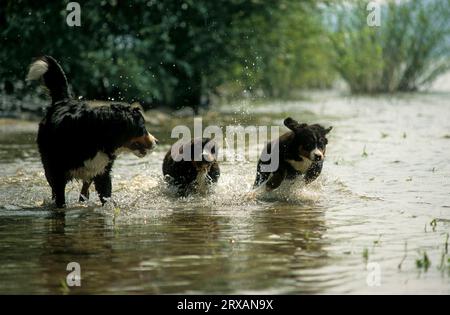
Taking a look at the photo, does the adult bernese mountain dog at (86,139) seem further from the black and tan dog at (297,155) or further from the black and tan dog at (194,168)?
the black and tan dog at (297,155)

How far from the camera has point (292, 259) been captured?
5.87 metres

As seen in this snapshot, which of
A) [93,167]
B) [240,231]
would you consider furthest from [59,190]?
[240,231]

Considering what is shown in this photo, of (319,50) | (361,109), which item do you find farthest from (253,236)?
(319,50)

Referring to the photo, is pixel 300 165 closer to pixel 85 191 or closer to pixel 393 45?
pixel 85 191

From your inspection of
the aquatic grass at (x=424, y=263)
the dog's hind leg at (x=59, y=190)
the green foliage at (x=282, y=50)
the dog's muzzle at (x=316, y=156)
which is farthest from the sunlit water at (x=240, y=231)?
the green foliage at (x=282, y=50)

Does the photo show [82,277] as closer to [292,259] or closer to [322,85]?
[292,259]

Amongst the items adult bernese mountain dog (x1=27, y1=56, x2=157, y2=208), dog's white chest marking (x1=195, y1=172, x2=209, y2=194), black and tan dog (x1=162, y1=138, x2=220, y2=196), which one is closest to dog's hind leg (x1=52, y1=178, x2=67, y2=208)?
adult bernese mountain dog (x1=27, y1=56, x2=157, y2=208)

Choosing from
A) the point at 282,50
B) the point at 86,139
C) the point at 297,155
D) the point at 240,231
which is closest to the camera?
the point at 240,231

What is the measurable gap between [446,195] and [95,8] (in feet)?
34.5

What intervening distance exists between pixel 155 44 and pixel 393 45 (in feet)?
33.7

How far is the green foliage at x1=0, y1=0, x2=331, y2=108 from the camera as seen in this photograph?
16.8 m

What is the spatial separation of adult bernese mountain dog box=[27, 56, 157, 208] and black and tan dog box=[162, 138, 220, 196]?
86 cm

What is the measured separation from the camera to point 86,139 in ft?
26.8

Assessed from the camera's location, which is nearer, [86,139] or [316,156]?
[86,139]
